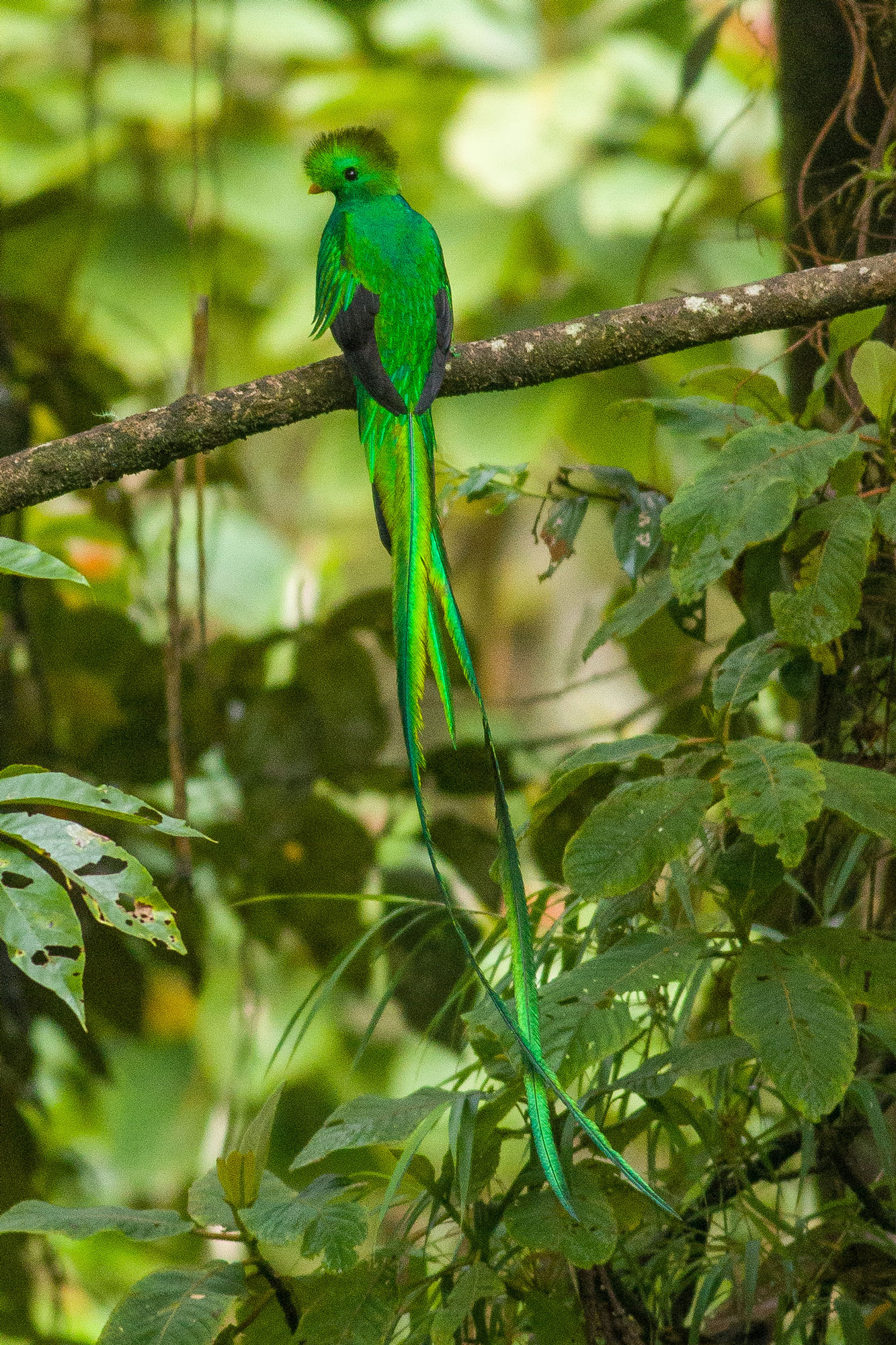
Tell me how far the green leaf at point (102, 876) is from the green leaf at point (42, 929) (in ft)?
0.05

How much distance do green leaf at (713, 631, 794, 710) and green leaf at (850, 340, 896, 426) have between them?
0.22 metres

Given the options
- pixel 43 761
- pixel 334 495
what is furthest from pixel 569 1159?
pixel 334 495

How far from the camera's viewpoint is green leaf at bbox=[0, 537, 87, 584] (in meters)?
0.84

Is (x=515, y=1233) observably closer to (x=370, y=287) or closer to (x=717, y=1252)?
(x=717, y=1252)

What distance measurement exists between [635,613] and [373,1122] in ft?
1.75

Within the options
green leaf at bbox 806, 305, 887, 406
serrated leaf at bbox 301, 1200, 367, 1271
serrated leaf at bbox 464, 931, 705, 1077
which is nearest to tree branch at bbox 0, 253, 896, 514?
green leaf at bbox 806, 305, 887, 406

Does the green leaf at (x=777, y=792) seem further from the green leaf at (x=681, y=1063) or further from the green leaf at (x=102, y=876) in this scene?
the green leaf at (x=102, y=876)

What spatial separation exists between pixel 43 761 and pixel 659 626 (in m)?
1.04

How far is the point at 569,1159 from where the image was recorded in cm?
104

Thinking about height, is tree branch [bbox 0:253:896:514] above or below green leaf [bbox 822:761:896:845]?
above

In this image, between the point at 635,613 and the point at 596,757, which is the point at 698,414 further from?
the point at 596,757

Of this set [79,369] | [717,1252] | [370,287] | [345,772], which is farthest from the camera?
[79,369]

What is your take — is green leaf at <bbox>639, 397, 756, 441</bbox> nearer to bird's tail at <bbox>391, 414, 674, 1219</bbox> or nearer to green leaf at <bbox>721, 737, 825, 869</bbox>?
bird's tail at <bbox>391, 414, 674, 1219</bbox>

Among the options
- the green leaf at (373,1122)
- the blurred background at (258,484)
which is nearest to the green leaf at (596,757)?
the green leaf at (373,1122)
